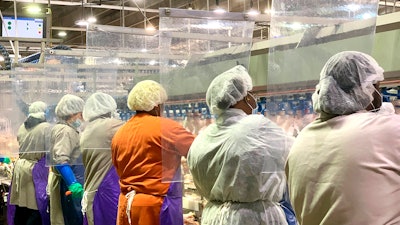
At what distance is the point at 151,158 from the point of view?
3623 mm

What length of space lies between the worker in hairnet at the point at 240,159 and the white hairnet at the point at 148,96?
32.3 inches

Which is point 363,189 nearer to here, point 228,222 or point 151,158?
point 228,222

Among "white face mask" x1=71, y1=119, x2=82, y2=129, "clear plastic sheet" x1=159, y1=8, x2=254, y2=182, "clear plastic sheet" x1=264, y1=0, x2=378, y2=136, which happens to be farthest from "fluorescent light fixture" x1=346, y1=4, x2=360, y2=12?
"white face mask" x1=71, y1=119, x2=82, y2=129

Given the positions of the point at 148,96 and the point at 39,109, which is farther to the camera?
the point at 39,109

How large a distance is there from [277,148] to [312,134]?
1.96ft

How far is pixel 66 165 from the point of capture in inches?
193

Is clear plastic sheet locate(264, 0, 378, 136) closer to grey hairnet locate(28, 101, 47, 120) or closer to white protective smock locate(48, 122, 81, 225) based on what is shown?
white protective smock locate(48, 122, 81, 225)

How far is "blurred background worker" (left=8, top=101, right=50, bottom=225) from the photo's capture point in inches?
231

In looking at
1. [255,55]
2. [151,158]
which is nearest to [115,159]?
[151,158]

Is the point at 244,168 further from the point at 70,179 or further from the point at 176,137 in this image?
the point at 70,179

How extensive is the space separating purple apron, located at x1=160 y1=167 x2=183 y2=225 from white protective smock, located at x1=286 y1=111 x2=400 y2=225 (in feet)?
5.51

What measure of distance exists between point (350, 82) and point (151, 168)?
1.93 m

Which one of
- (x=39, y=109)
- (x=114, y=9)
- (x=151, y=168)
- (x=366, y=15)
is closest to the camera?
(x=366, y=15)

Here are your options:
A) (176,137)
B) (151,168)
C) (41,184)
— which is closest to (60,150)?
(41,184)
